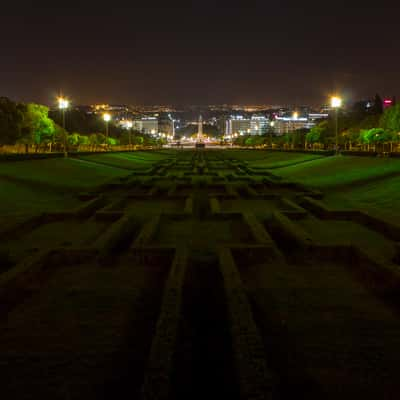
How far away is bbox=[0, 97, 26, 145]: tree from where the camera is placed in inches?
1783

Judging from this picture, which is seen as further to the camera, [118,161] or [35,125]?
[35,125]

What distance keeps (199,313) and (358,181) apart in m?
17.6

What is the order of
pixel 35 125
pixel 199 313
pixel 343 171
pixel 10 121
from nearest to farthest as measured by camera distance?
pixel 199 313 < pixel 343 171 < pixel 10 121 < pixel 35 125

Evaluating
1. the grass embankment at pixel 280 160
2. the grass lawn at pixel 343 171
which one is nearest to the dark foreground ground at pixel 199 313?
the grass lawn at pixel 343 171

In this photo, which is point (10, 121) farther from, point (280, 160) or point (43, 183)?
point (43, 183)

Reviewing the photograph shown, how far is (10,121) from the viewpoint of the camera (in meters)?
45.8

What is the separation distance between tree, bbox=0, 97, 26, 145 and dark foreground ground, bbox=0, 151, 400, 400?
3596 cm

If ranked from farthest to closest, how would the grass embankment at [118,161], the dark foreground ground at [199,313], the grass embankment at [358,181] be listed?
the grass embankment at [118,161] < the grass embankment at [358,181] < the dark foreground ground at [199,313]

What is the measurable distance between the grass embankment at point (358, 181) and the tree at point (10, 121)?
26563 mm

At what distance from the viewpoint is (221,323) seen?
589 cm

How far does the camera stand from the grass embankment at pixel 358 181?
1611 centimetres

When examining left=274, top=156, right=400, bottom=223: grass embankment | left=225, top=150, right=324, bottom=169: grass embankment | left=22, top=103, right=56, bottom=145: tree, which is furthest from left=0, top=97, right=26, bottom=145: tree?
left=274, top=156, right=400, bottom=223: grass embankment

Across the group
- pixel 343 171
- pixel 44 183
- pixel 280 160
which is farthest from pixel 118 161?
pixel 343 171

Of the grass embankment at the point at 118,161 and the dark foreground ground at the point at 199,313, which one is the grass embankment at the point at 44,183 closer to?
the dark foreground ground at the point at 199,313
